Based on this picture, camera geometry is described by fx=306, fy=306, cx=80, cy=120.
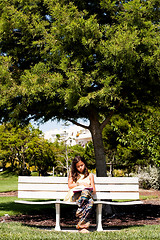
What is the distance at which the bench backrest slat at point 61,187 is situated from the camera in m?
6.25

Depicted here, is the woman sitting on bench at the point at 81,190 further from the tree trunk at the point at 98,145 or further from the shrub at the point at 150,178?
the shrub at the point at 150,178

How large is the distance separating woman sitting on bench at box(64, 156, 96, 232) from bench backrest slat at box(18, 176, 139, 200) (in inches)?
14.8

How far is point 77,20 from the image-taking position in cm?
661

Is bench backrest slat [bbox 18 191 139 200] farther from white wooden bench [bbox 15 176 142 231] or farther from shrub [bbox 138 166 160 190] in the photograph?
A: shrub [bbox 138 166 160 190]

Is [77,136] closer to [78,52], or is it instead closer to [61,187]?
[78,52]

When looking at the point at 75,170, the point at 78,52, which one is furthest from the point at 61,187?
the point at 78,52

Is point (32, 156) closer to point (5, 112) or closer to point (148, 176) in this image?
point (148, 176)

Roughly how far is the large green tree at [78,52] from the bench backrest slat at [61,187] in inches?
65.2

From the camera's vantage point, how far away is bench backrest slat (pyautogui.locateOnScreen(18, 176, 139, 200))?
6250 millimetres

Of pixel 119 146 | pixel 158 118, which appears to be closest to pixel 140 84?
pixel 158 118

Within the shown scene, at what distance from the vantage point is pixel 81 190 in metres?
5.73

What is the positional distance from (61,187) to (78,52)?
122 inches

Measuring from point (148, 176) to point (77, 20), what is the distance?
15.6 m

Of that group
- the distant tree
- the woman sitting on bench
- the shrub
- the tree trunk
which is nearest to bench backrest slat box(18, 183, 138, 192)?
the woman sitting on bench
